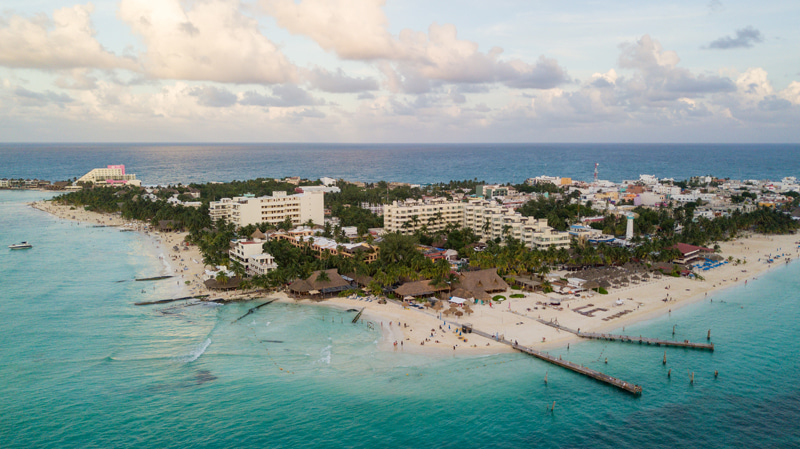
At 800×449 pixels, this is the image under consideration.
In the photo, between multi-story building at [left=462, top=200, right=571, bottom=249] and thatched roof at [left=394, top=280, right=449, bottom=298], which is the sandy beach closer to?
thatched roof at [left=394, top=280, right=449, bottom=298]

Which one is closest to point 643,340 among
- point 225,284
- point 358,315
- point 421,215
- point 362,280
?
point 358,315

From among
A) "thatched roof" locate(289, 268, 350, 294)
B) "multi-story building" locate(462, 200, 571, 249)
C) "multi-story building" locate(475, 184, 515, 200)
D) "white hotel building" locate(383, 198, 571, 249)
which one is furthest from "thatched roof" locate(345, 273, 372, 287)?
"multi-story building" locate(475, 184, 515, 200)

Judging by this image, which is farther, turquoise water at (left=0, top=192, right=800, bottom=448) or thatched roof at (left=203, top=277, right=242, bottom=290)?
thatched roof at (left=203, top=277, right=242, bottom=290)

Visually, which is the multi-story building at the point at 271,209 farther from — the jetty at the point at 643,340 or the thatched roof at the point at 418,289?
the jetty at the point at 643,340

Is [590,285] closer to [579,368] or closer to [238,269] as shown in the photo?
[579,368]

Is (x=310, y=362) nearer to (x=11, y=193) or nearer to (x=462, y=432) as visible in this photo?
(x=462, y=432)

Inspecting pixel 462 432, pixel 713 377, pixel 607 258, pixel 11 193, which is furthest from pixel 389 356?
pixel 11 193
